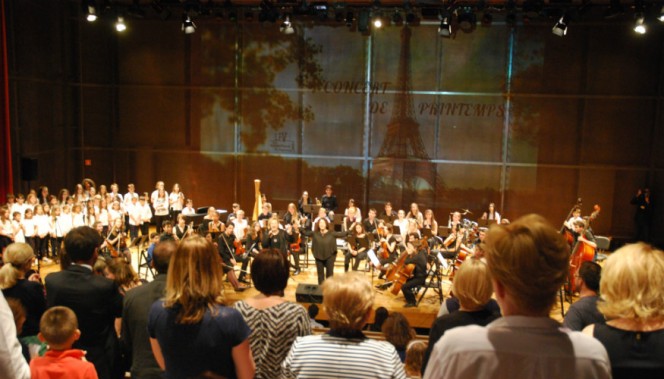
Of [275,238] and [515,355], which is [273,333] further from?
[275,238]

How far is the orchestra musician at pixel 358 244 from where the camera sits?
11.7 meters

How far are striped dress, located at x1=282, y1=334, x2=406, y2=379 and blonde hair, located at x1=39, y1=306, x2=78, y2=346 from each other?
1.40 m

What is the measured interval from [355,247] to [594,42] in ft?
27.0

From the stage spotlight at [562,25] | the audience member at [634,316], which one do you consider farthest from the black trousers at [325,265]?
the audience member at [634,316]

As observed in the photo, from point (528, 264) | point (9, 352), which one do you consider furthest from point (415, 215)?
point (528, 264)

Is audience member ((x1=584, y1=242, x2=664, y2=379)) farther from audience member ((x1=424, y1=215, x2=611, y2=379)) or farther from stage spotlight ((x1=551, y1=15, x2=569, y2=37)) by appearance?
stage spotlight ((x1=551, y1=15, x2=569, y2=37))

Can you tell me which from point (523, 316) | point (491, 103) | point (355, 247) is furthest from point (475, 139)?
point (523, 316)

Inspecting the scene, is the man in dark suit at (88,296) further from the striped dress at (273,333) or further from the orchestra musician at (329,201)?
the orchestra musician at (329,201)

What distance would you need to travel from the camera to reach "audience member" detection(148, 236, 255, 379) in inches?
102

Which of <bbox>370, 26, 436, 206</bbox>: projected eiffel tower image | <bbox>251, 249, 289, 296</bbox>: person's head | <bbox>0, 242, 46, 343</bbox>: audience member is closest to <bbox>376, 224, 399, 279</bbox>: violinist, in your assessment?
<bbox>370, 26, 436, 206</bbox>: projected eiffel tower image

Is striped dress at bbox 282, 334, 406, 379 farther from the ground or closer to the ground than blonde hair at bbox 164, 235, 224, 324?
closer to the ground

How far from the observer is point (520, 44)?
15.3m

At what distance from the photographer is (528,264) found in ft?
5.33

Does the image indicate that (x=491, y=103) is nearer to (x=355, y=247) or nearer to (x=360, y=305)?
(x=355, y=247)
